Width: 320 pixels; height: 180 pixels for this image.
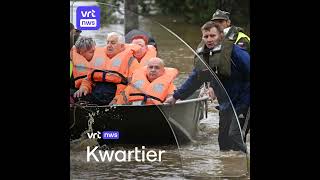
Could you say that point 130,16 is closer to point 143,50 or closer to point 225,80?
point 143,50

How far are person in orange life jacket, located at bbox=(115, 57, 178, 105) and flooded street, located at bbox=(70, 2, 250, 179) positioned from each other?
0.11ft

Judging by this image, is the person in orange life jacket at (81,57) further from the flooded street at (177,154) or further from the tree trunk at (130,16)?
the tree trunk at (130,16)

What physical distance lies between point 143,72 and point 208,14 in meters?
0.35

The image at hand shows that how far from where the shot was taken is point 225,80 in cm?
521

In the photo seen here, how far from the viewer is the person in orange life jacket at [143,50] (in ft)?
17.0

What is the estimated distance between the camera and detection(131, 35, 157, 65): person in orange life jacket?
518 cm

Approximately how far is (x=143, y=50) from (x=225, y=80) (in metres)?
0.35

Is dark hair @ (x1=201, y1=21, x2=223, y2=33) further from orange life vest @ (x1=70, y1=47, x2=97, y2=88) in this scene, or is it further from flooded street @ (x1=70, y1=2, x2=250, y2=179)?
orange life vest @ (x1=70, y1=47, x2=97, y2=88)

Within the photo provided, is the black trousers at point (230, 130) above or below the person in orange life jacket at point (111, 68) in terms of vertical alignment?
below

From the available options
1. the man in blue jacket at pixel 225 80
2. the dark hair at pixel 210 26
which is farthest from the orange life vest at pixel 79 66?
the dark hair at pixel 210 26

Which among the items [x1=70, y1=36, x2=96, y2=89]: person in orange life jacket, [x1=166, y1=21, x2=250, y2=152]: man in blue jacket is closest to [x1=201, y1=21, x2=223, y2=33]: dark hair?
[x1=166, y1=21, x2=250, y2=152]: man in blue jacket

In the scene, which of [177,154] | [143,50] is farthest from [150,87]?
[177,154]

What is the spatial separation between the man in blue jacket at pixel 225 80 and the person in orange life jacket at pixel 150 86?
0.16 ft
